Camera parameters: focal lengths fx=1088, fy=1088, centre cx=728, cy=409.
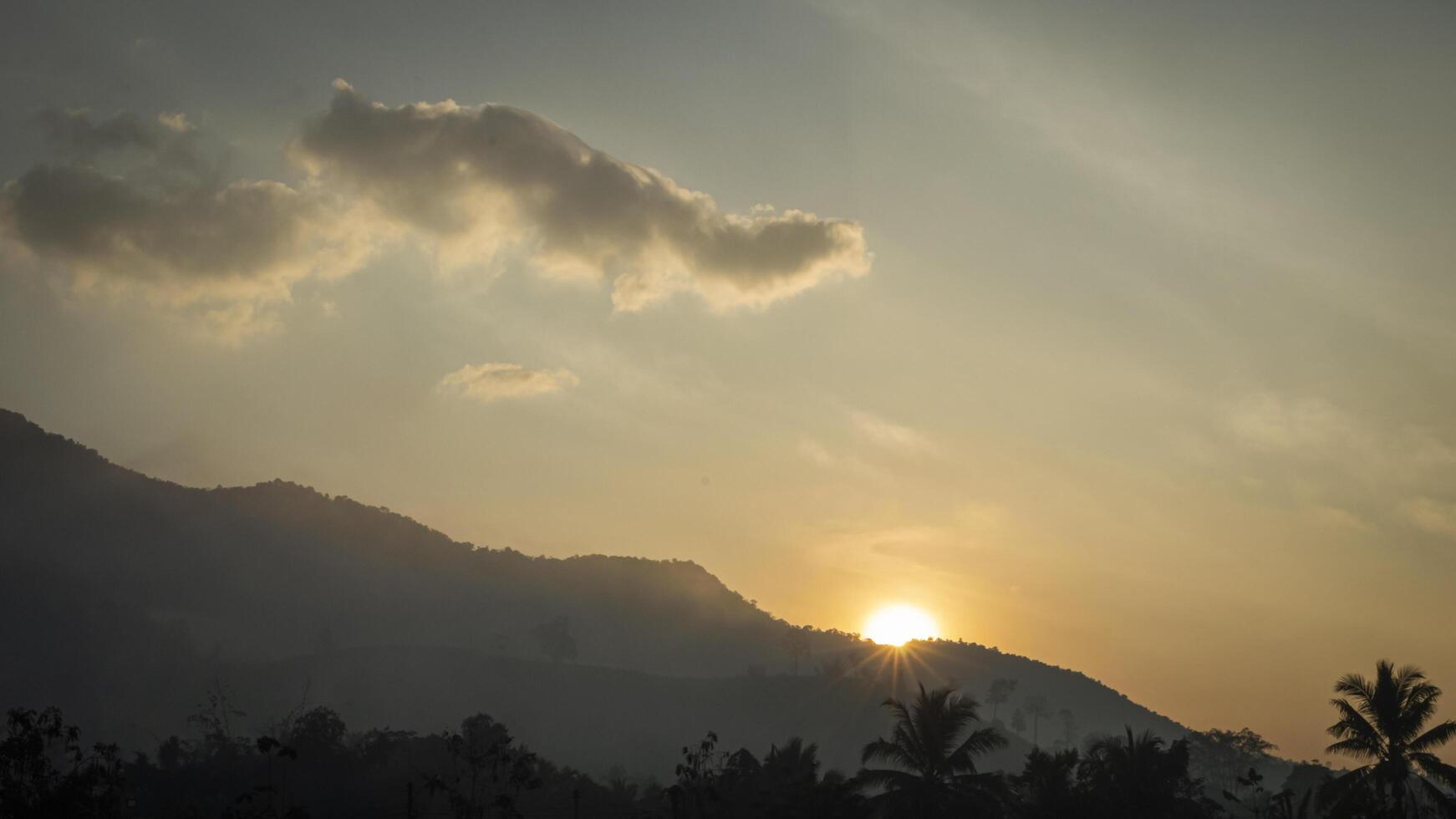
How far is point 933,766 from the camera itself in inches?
2104

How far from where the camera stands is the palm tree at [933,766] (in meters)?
52.3

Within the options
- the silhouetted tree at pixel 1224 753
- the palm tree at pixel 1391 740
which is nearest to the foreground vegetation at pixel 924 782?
the palm tree at pixel 1391 740

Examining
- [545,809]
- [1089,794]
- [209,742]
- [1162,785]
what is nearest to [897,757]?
[1089,794]

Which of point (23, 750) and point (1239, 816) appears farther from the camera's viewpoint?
point (1239, 816)

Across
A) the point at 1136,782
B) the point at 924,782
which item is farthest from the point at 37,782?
the point at 1136,782

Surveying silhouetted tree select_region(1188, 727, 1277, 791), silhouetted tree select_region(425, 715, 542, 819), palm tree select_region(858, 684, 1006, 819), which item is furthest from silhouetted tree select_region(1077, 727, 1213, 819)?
silhouetted tree select_region(1188, 727, 1277, 791)

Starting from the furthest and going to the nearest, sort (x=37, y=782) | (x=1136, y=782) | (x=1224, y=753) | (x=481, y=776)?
(x=1224, y=753) < (x=481, y=776) < (x=1136, y=782) < (x=37, y=782)

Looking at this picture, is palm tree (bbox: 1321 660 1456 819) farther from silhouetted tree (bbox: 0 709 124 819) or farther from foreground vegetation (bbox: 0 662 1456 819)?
silhouetted tree (bbox: 0 709 124 819)

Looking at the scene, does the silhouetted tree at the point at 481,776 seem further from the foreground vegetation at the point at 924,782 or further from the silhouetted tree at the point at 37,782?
the silhouetted tree at the point at 37,782

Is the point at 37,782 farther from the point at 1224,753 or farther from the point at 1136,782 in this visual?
the point at 1224,753

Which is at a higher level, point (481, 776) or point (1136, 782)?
point (1136, 782)

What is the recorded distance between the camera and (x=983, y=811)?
171 feet

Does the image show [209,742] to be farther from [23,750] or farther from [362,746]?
[23,750]

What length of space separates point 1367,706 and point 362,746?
75.9 meters
